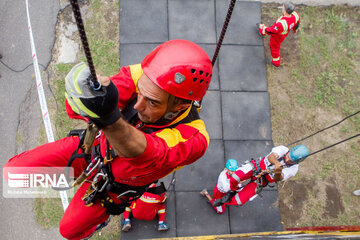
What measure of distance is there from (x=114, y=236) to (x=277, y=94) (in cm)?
362

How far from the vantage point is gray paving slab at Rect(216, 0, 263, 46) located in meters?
5.64

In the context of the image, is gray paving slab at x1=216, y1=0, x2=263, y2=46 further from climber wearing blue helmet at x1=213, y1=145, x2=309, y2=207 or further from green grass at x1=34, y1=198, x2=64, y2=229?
green grass at x1=34, y1=198, x2=64, y2=229

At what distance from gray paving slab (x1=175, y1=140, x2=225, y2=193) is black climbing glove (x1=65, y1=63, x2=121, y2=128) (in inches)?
124

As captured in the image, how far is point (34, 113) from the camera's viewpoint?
4.83 m

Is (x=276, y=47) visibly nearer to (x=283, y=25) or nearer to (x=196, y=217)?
(x=283, y=25)

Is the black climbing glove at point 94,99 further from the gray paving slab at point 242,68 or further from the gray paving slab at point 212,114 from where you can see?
the gray paving slab at point 242,68

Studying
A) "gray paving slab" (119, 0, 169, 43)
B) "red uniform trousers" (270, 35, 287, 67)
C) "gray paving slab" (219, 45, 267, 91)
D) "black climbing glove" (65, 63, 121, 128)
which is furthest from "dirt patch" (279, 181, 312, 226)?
"black climbing glove" (65, 63, 121, 128)

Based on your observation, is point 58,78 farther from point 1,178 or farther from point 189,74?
point 189,74

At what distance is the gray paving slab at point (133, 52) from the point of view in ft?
17.1

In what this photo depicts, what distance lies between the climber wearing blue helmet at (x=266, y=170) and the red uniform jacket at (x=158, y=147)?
1.51 metres

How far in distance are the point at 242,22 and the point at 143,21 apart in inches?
74.3

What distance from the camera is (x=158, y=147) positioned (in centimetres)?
201

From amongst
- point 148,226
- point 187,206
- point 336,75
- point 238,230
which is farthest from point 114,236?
point 336,75

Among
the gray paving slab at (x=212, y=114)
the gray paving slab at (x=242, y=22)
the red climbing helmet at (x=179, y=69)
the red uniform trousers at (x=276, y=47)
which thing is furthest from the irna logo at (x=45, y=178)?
the red uniform trousers at (x=276, y=47)
